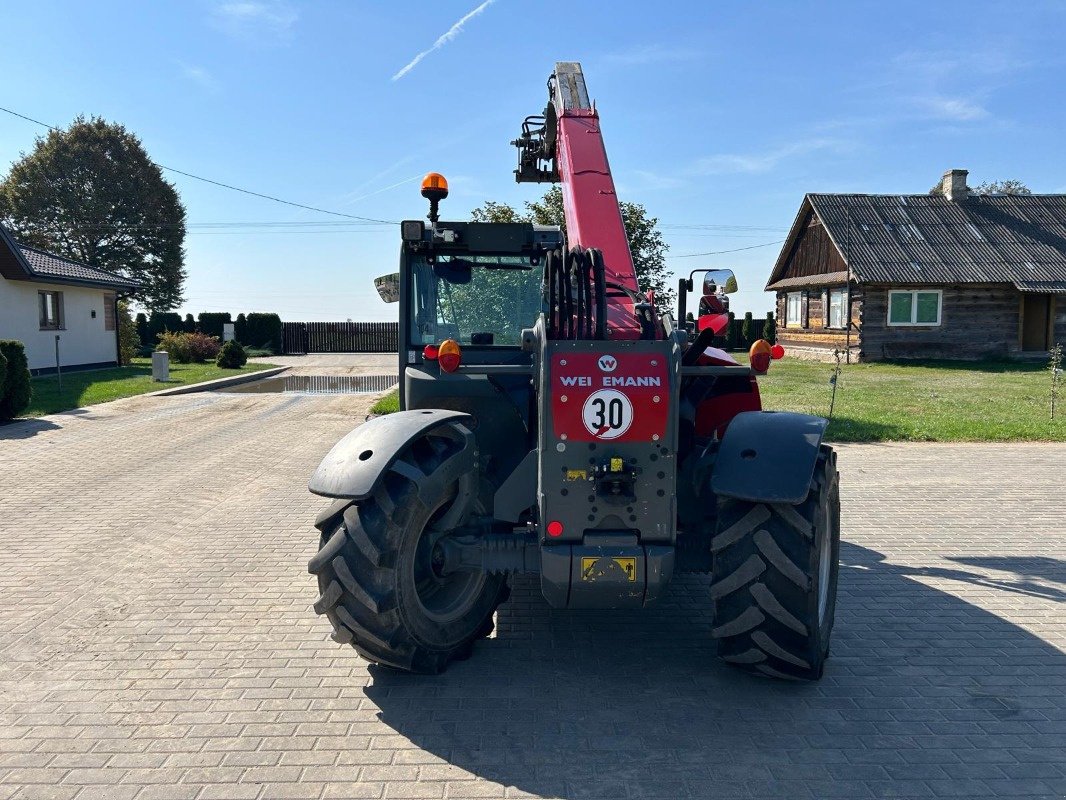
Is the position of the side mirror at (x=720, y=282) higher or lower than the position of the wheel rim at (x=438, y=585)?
higher

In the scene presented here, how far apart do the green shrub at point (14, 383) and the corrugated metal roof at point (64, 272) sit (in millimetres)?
9918

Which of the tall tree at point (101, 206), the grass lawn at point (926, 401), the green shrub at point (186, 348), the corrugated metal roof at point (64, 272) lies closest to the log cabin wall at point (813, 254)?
the grass lawn at point (926, 401)

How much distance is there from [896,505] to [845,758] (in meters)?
5.48

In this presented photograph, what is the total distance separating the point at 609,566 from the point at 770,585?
2.51ft

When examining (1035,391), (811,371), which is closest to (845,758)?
(1035,391)

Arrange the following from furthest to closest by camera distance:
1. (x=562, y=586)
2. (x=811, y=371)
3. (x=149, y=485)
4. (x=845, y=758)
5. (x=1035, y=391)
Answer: (x=811, y=371) → (x=1035, y=391) → (x=149, y=485) → (x=562, y=586) → (x=845, y=758)

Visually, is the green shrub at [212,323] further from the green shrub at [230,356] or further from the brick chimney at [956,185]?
the brick chimney at [956,185]

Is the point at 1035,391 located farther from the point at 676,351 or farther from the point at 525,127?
the point at 676,351

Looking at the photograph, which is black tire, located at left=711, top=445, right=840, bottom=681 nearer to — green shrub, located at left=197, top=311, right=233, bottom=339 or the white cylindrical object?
the white cylindrical object

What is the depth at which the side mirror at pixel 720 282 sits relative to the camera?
16.0ft

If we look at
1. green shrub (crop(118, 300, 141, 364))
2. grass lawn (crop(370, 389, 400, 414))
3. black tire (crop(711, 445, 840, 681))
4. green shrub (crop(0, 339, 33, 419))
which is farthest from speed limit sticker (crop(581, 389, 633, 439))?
green shrub (crop(118, 300, 141, 364))

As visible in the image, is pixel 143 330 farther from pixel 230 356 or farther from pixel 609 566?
pixel 609 566

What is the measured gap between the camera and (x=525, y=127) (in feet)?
29.7

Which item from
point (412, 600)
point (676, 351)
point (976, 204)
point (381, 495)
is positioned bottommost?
point (412, 600)
